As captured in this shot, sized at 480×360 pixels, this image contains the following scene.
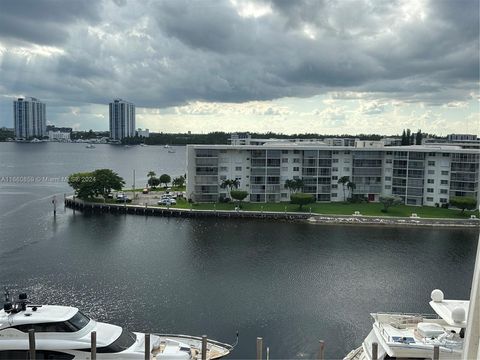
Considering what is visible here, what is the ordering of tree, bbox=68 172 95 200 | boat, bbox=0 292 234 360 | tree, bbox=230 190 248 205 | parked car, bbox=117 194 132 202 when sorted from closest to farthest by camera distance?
boat, bbox=0 292 234 360 < tree, bbox=230 190 248 205 < tree, bbox=68 172 95 200 < parked car, bbox=117 194 132 202

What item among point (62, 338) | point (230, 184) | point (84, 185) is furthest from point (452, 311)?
point (84, 185)

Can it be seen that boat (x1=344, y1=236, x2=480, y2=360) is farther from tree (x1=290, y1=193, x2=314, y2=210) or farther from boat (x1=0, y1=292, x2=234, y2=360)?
tree (x1=290, y1=193, x2=314, y2=210)

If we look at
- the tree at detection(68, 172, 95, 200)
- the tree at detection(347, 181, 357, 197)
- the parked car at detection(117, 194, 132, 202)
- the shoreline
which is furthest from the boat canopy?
the tree at detection(68, 172, 95, 200)

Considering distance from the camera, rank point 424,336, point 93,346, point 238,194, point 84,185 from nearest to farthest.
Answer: point 93,346, point 424,336, point 238,194, point 84,185

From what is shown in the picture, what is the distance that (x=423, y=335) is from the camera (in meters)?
19.9

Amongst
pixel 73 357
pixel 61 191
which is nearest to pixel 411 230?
pixel 73 357

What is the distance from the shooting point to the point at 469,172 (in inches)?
2955

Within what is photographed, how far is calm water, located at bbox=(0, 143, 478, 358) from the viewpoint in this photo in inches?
1229

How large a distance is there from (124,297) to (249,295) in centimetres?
884

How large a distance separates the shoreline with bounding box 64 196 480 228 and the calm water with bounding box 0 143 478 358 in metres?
2.57

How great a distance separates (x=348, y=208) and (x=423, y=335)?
184ft

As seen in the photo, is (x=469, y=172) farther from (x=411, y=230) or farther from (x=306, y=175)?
(x=306, y=175)

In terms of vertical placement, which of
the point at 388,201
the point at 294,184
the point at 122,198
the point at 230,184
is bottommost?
the point at 122,198

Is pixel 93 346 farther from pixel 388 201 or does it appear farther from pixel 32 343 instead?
pixel 388 201
